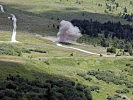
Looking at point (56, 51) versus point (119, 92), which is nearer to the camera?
point (119, 92)

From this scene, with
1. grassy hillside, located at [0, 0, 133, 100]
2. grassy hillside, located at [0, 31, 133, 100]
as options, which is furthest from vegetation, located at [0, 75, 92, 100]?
grassy hillside, located at [0, 31, 133, 100]

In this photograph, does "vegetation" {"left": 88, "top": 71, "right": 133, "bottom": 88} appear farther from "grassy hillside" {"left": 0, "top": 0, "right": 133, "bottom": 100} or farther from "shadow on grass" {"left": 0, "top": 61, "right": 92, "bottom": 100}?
"shadow on grass" {"left": 0, "top": 61, "right": 92, "bottom": 100}

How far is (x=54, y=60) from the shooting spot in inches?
5832

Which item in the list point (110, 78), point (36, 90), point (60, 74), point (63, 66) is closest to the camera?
point (36, 90)

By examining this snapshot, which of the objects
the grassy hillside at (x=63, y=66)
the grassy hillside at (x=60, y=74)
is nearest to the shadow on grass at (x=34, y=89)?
the grassy hillside at (x=60, y=74)

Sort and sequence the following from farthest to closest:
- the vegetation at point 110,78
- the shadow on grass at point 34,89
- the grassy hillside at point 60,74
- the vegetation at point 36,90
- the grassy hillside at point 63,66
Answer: the vegetation at point 110,78, the grassy hillside at point 63,66, the grassy hillside at point 60,74, the shadow on grass at point 34,89, the vegetation at point 36,90

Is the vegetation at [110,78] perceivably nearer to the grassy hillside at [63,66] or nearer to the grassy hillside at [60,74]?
the grassy hillside at [60,74]

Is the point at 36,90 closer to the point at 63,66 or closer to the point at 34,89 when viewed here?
the point at 34,89

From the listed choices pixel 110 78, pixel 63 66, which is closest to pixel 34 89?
pixel 110 78

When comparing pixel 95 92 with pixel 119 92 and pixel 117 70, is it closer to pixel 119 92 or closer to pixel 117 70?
pixel 119 92

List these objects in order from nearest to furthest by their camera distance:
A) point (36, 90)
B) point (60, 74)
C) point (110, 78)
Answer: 1. point (36, 90)
2. point (60, 74)
3. point (110, 78)

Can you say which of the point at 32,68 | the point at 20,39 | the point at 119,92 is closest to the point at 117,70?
the point at 119,92

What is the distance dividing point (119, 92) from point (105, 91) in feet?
16.3

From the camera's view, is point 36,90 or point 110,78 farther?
point 110,78
